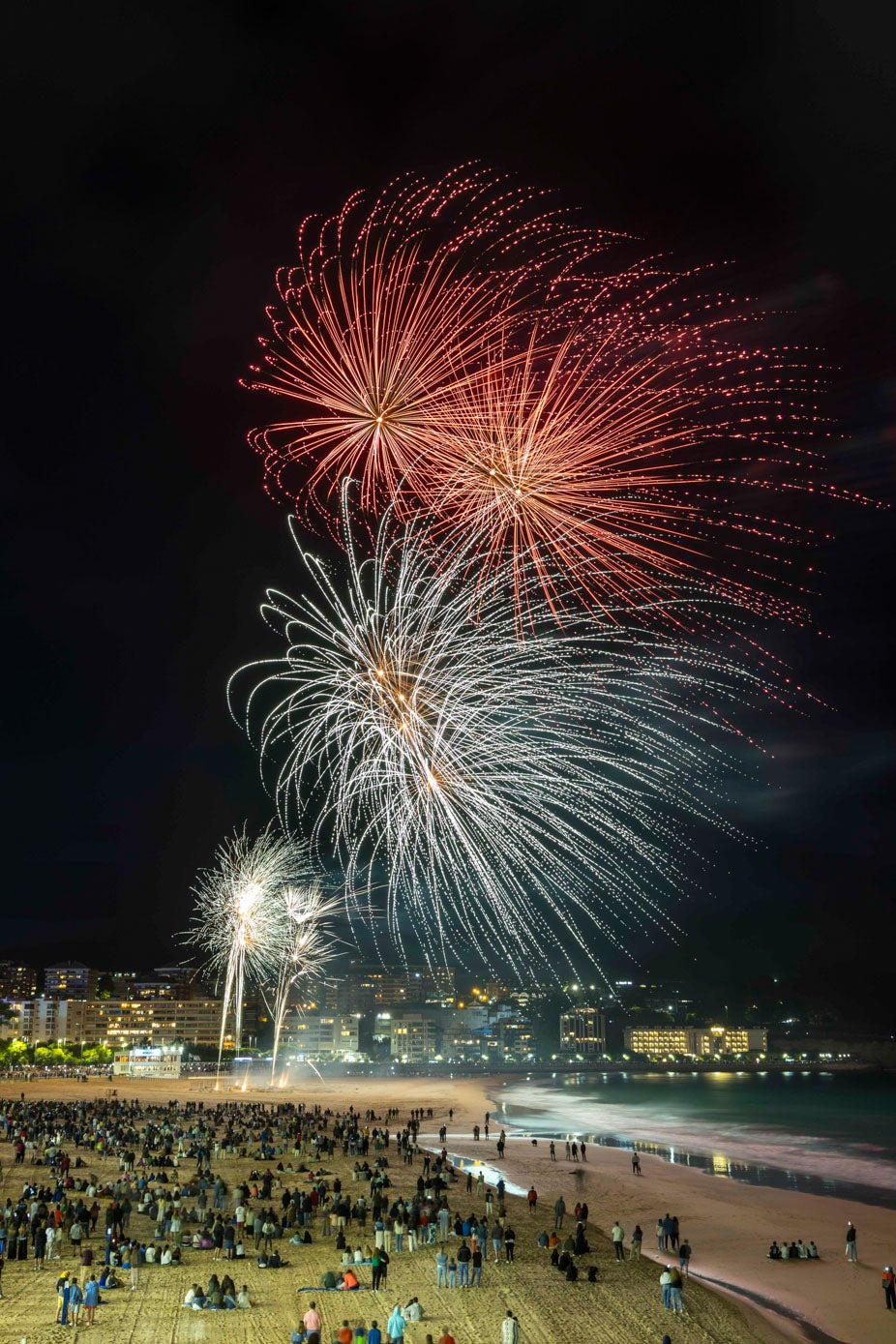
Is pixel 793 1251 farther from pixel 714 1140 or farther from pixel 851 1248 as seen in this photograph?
pixel 714 1140

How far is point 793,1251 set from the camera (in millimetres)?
24219

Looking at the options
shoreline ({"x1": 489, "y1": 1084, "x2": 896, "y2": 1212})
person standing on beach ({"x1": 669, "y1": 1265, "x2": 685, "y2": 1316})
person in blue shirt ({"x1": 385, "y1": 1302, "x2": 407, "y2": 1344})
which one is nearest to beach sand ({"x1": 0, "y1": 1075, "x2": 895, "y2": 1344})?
person standing on beach ({"x1": 669, "y1": 1265, "x2": 685, "y2": 1316})

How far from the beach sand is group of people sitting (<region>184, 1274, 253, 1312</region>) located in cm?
22

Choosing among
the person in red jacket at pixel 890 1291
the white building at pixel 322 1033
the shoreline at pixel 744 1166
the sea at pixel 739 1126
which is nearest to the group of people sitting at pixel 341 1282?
the person in red jacket at pixel 890 1291

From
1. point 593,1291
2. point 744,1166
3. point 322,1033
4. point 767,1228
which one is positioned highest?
point 322,1033

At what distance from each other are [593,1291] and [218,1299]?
21.2 feet

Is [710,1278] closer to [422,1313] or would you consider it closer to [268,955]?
[422,1313]

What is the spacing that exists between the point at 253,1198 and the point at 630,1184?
13199mm

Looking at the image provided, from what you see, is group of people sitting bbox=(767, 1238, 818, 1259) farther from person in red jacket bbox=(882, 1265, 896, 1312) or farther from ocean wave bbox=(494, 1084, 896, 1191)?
ocean wave bbox=(494, 1084, 896, 1191)

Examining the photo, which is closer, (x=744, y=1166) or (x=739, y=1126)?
(x=744, y=1166)

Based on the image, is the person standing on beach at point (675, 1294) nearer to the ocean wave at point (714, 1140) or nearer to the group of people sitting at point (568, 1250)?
the group of people sitting at point (568, 1250)

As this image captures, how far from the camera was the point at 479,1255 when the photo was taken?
19203 millimetres

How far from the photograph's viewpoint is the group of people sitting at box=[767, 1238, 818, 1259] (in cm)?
2409

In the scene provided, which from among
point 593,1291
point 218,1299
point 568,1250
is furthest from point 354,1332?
point 568,1250
